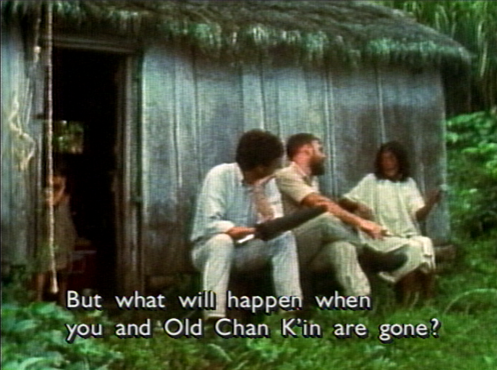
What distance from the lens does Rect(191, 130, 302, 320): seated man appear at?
448 centimetres

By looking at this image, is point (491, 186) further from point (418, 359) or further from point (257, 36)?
point (257, 36)

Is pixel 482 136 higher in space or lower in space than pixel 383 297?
higher

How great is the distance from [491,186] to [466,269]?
16.5 inches

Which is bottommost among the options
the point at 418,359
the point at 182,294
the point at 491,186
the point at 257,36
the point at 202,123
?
the point at 418,359

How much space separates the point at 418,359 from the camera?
447cm

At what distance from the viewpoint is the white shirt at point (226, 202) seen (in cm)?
451

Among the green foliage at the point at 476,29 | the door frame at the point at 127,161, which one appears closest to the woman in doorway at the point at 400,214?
the green foliage at the point at 476,29

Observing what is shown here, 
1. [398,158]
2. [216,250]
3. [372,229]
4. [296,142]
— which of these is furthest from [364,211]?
[216,250]

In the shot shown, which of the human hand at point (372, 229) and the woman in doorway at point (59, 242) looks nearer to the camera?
the woman in doorway at point (59, 242)

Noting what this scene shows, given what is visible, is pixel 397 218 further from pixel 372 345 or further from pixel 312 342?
pixel 312 342

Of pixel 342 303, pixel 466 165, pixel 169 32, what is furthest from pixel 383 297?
pixel 169 32

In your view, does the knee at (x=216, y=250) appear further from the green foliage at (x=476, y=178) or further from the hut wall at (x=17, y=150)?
the green foliage at (x=476, y=178)

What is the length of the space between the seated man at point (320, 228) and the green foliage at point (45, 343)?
1.00m

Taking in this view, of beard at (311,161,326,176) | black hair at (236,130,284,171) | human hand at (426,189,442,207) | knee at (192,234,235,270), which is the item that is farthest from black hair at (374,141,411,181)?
knee at (192,234,235,270)
